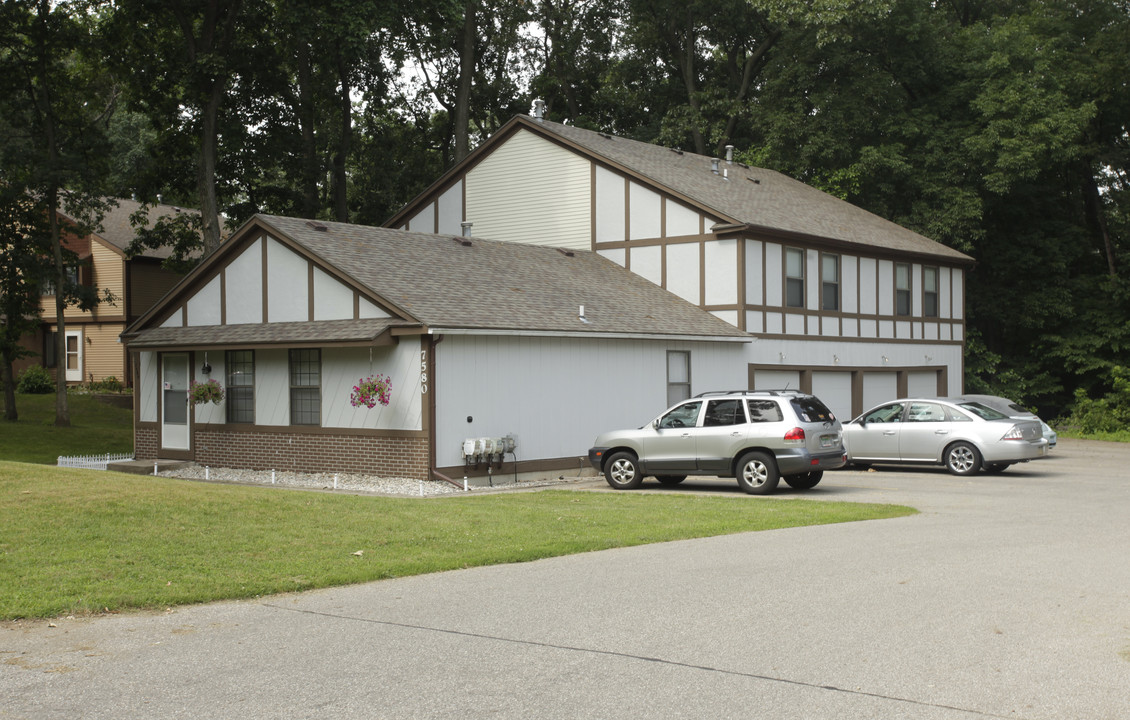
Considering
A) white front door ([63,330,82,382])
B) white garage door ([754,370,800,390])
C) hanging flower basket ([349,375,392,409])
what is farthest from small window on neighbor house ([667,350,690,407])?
white front door ([63,330,82,382])

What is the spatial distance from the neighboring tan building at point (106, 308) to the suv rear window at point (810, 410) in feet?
104

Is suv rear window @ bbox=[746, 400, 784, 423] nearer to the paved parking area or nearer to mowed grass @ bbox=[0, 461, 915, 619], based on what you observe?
mowed grass @ bbox=[0, 461, 915, 619]

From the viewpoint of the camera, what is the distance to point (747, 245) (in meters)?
28.0

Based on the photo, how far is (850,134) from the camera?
133 ft

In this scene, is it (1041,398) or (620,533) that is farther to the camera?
(1041,398)

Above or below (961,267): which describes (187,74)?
above

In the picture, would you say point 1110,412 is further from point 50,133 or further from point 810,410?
point 50,133

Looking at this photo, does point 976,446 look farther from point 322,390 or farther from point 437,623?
point 437,623

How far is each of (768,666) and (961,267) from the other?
32.7 metres

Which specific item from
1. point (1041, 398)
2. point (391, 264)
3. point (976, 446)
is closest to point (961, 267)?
point (1041, 398)

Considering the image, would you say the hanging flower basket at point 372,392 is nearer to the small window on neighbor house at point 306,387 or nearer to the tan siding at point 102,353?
the small window on neighbor house at point 306,387

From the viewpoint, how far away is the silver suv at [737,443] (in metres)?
18.5

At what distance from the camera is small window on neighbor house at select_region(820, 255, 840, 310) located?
3089 cm

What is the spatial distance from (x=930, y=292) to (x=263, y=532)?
28010 mm
